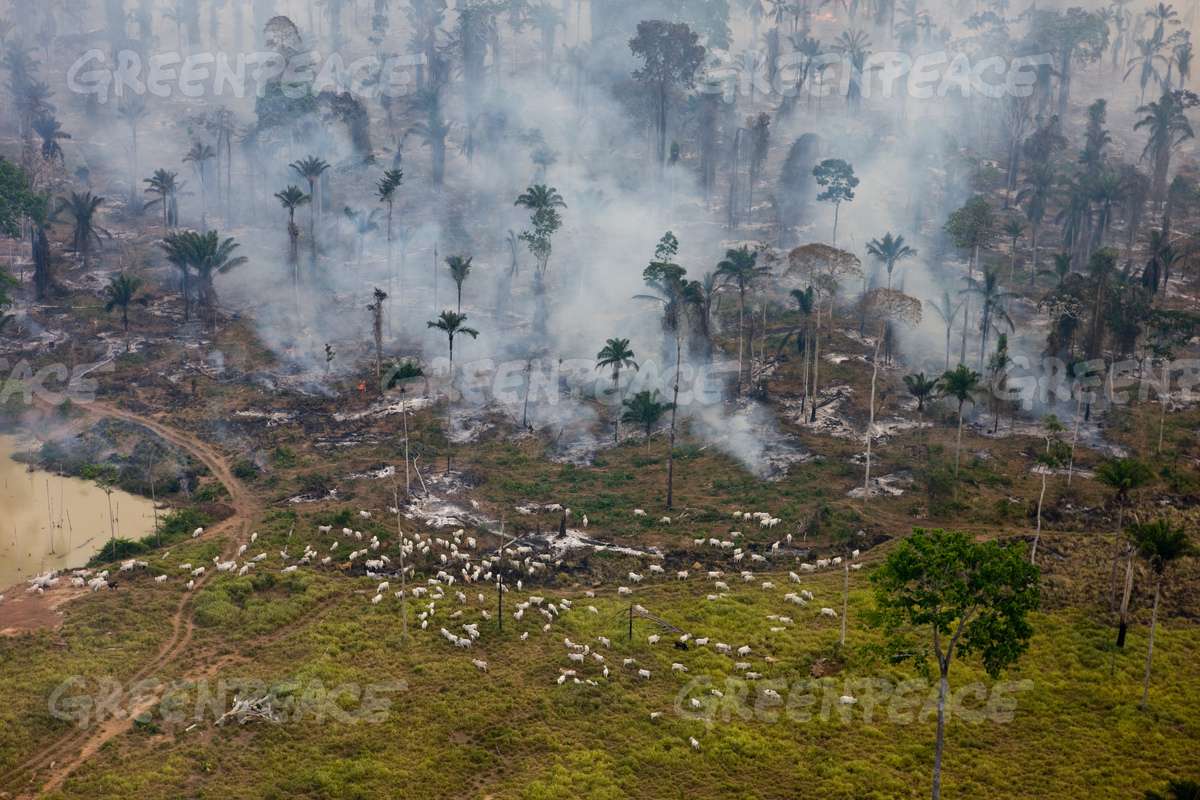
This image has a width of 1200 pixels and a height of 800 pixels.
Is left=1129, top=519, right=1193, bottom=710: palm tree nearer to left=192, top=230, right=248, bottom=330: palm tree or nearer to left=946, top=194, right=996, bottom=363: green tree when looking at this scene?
left=946, top=194, right=996, bottom=363: green tree

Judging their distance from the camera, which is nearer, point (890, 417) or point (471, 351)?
point (890, 417)

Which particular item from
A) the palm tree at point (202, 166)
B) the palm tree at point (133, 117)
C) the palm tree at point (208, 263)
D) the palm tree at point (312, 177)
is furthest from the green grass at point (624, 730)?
the palm tree at point (133, 117)

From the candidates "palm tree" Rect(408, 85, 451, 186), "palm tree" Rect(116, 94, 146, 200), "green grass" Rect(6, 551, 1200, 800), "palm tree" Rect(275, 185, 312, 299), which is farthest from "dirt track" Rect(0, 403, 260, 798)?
"palm tree" Rect(116, 94, 146, 200)

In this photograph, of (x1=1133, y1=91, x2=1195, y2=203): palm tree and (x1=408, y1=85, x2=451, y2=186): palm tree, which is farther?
(x1=408, y1=85, x2=451, y2=186): palm tree

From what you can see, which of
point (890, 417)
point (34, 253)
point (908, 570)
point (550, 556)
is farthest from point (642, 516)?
point (34, 253)

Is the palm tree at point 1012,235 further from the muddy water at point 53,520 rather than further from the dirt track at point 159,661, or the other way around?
the muddy water at point 53,520

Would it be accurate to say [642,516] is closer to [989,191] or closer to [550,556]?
[550,556]

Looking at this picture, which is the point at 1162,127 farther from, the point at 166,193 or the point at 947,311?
the point at 166,193
